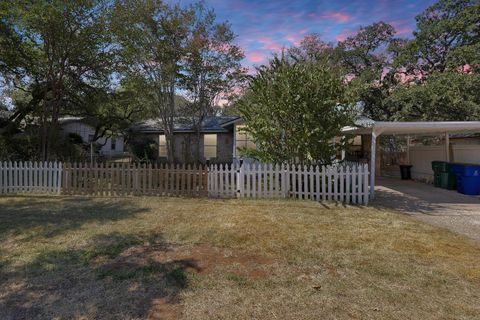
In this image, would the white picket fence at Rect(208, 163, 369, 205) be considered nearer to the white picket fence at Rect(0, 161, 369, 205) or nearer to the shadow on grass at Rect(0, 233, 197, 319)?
the white picket fence at Rect(0, 161, 369, 205)

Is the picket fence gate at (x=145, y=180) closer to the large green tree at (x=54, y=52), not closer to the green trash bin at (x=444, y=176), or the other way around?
the large green tree at (x=54, y=52)

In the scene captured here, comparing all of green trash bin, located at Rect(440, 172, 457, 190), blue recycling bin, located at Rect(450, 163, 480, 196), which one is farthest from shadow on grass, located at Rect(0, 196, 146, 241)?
green trash bin, located at Rect(440, 172, 457, 190)

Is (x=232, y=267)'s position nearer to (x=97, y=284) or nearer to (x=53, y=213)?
(x=97, y=284)

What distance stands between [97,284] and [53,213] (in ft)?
14.1

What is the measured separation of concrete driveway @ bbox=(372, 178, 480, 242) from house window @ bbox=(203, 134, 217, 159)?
14002 mm

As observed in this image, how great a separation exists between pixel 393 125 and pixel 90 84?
43.3ft

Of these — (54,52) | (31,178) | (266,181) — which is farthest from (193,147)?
(266,181)

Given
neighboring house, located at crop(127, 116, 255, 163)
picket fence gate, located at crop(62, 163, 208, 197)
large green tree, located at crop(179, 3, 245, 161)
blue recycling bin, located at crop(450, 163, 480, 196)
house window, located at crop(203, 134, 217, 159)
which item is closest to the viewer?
picket fence gate, located at crop(62, 163, 208, 197)

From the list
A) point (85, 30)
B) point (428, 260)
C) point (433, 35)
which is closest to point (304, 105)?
point (428, 260)

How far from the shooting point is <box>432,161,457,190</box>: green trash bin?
11.5m

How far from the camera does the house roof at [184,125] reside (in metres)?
21.6

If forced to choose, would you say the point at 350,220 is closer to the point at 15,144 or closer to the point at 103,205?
the point at 103,205

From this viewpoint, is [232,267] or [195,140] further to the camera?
[195,140]

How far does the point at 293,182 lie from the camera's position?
9.04m
